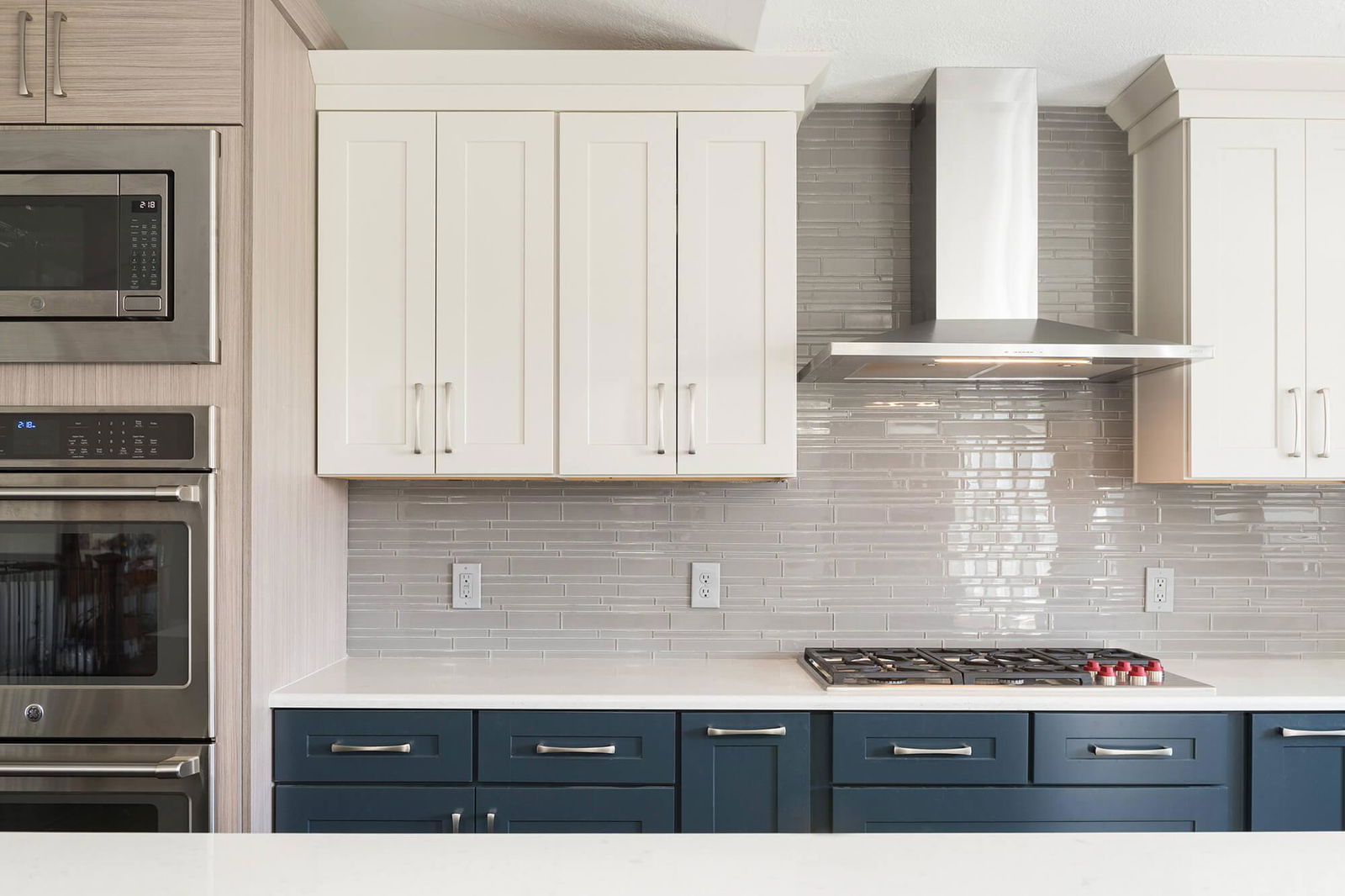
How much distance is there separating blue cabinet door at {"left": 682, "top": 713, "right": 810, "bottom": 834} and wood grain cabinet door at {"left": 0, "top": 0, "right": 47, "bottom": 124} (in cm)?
203

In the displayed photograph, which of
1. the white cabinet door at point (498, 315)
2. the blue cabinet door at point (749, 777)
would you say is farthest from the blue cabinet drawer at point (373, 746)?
the white cabinet door at point (498, 315)

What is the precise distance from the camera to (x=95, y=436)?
6.45 feet

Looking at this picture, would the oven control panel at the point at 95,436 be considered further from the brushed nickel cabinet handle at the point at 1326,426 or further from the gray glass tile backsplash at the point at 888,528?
the brushed nickel cabinet handle at the point at 1326,426

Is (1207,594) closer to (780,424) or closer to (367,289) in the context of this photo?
(780,424)

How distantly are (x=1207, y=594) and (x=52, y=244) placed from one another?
10.3 feet

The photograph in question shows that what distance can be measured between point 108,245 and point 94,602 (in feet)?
2.55

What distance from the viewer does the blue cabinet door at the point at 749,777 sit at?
2.10m

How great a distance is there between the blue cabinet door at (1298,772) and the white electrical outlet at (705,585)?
4.47ft

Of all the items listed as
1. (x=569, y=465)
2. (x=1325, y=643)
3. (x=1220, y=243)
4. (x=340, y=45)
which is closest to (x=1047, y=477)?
(x=1220, y=243)

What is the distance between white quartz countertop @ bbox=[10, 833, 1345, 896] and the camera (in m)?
0.90

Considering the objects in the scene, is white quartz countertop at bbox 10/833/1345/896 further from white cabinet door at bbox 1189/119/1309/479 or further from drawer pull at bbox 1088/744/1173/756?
white cabinet door at bbox 1189/119/1309/479

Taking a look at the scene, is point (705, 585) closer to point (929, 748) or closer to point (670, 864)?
point (929, 748)

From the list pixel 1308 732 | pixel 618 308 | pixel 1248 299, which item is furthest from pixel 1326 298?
pixel 618 308

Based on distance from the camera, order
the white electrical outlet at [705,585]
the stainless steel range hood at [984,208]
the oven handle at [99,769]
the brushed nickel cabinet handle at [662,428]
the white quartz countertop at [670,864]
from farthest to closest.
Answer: the white electrical outlet at [705,585] < the stainless steel range hood at [984,208] < the brushed nickel cabinet handle at [662,428] < the oven handle at [99,769] < the white quartz countertop at [670,864]
